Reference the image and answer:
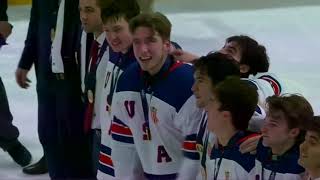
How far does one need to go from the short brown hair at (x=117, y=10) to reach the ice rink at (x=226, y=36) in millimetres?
1340

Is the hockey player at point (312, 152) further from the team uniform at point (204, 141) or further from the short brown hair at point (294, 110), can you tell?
the team uniform at point (204, 141)

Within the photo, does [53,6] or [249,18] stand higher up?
[53,6]

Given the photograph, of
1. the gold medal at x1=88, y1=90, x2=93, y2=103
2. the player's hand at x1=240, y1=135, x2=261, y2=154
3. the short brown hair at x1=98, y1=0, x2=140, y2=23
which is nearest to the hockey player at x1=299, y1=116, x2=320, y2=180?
the player's hand at x1=240, y1=135, x2=261, y2=154

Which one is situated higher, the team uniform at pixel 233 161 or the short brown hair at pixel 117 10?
the short brown hair at pixel 117 10

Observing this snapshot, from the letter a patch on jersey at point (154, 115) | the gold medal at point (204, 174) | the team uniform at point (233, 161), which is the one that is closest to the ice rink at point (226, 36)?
the letter a patch on jersey at point (154, 115)

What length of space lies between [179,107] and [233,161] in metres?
0.34

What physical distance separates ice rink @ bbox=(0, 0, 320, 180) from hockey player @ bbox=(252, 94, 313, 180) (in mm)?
1897

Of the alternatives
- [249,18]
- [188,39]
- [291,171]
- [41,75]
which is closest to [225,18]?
[249,18]

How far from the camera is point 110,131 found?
9.42 ft

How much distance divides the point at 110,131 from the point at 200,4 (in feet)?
17.7

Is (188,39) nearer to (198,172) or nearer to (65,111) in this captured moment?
(65,111)

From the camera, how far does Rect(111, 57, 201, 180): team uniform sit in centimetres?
258

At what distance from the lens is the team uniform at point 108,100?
9.39ft

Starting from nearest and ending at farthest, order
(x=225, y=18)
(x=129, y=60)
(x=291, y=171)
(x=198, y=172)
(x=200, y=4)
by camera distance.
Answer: (x=291, y=171) → (x=198, y=172) → (x=129, y=60) → (x=225, y=18) → (x=200, y=4)
